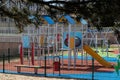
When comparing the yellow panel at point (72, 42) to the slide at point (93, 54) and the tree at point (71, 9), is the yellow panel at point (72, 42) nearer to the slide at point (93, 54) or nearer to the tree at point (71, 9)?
the slide at point (93, 54)

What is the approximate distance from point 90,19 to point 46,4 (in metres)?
1.07

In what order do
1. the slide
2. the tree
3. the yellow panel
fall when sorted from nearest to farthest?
1. the tree
2. the yellow panel
3. the slide

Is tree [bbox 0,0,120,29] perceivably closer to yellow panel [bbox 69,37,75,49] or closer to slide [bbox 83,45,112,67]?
yellow panel [bbox 69,37,75,49]

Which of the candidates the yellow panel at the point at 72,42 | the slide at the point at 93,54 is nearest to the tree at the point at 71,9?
the yellow panel at the point at 72,42

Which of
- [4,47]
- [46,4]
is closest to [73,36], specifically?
[46,4]

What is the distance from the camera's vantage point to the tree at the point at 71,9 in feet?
21.0

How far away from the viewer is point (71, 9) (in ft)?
23.2

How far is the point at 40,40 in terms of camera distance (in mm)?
21250

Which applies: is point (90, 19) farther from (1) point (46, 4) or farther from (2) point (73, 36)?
(2) point (73, 36)

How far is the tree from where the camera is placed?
640 cm

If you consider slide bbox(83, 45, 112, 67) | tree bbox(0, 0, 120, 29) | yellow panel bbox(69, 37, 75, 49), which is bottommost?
slide bbox(83, 45, 112, 67)

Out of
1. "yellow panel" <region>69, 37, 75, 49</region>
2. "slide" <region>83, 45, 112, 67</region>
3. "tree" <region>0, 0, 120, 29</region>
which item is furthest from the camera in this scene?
"slide" <region>83, 45, 112, 67</region>

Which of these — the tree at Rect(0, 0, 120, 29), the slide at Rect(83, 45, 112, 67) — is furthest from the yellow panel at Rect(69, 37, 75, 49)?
the tree at Rect(0, 0, 120, 29)

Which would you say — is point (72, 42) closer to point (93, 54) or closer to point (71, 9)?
point (93, 54)
